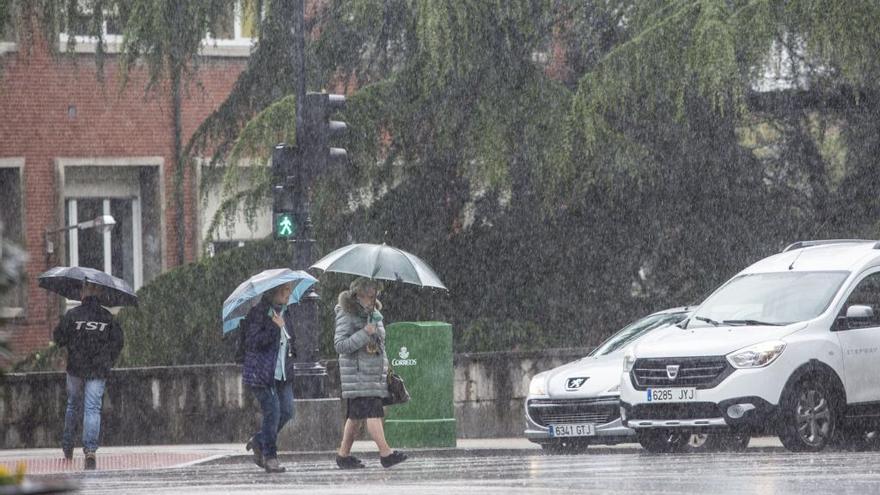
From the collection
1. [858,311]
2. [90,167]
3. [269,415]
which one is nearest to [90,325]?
[269,415]

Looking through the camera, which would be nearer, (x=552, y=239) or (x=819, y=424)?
(x=819, y=424)

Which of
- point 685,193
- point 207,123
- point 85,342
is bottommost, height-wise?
point 85,342

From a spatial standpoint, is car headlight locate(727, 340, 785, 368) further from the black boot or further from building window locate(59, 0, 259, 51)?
building window locate(59, 0, 259, 51)

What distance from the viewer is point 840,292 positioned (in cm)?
1570

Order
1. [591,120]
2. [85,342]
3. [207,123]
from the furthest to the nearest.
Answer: [207,123] < [591,120] < [85,342]

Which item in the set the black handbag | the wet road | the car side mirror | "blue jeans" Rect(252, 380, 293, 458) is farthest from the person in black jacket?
the car side mirror

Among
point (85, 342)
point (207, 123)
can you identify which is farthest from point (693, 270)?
point (85, 342)

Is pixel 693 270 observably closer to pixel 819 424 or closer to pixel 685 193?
pixel 685 193

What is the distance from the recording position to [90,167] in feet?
114

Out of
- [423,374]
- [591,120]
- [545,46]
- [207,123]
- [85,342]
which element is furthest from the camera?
[207,123]

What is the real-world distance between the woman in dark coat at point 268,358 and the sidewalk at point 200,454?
1.88m

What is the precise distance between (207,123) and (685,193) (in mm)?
6564

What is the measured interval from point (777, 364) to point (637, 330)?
355 centimetres

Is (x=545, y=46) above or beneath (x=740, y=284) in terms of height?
above
